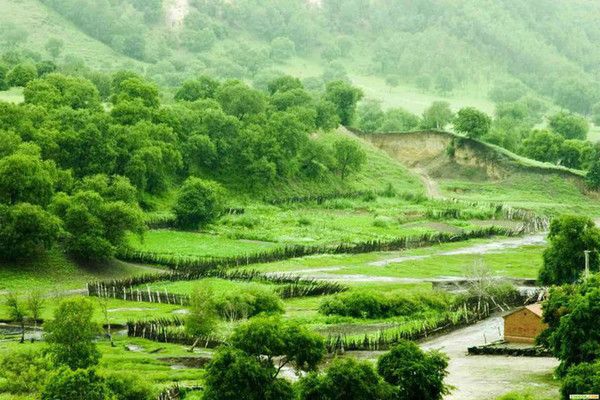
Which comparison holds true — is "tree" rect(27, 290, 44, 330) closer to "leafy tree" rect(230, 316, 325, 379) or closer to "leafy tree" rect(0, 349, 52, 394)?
"leafy tree" rect(0, 349, 52, 394)

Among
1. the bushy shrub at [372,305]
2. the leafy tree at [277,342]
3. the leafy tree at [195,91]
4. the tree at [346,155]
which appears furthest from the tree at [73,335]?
the leafy tree at [195,91]

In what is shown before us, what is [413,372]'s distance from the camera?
5675 cm

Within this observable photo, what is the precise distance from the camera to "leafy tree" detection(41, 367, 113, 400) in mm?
51375

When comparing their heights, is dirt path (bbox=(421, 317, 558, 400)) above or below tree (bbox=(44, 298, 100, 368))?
below

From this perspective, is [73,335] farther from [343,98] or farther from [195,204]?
[343,98]

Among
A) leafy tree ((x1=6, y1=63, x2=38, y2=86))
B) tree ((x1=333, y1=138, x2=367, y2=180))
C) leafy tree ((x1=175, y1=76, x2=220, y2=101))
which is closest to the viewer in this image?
leafy tree ((x1=6, y1=63, x2=38, y2=86))

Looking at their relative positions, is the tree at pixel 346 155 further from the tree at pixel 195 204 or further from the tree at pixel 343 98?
the tree at pixel 195 204

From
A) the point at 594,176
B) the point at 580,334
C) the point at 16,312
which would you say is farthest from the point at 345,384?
the point at 594,176

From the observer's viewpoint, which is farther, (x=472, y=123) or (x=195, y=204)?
(x=472, y=123)

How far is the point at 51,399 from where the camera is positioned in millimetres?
51781

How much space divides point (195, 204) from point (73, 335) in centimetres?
6090

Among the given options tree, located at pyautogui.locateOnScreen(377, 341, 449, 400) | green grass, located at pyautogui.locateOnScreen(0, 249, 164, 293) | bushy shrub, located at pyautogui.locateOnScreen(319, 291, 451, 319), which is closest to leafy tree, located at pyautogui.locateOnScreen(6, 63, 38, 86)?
green grass, located at pyautogui.locateOnScreen(0, 249, 164, 293)

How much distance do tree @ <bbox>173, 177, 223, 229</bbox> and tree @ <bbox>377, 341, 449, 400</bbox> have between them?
229 ft

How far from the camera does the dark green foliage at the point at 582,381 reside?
53375 millimetres
